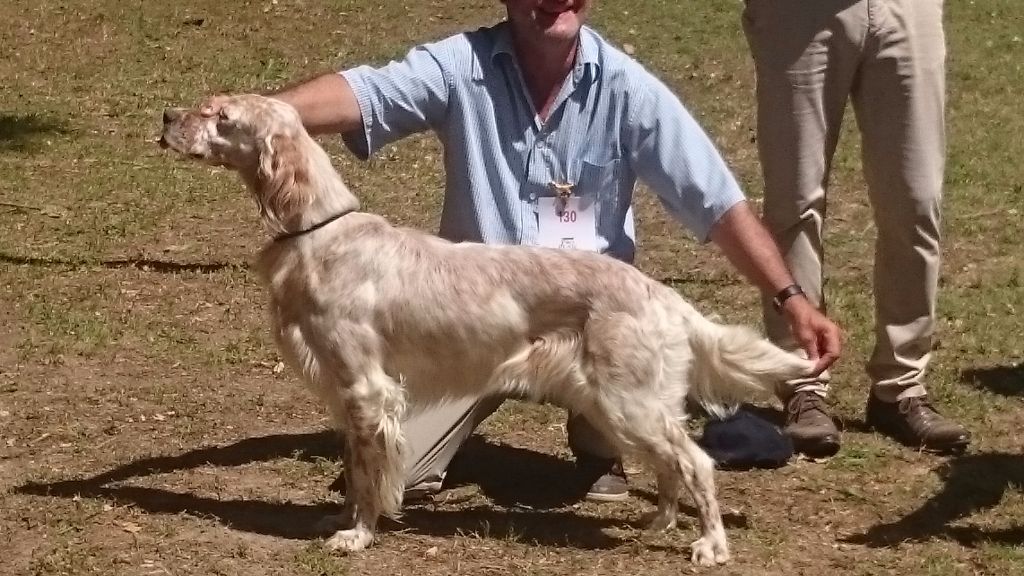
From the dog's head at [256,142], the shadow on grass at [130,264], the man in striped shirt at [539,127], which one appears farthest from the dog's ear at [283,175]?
the shadow on grass at [130,264]

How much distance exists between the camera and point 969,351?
585 cm

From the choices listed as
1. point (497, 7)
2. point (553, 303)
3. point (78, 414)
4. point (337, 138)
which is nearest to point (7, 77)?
point (337, 138)

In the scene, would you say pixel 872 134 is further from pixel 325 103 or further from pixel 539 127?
pixel 325 103

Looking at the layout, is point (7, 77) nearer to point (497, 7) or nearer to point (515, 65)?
point (497, 7)

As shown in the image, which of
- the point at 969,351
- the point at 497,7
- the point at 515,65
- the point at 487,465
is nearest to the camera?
the point at 515,65

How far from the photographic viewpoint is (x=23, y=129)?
954 centimetres

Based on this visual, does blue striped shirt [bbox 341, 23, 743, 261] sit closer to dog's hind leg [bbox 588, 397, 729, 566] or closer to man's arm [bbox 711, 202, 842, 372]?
man's arm [bbox 711, 202, 842, 372]

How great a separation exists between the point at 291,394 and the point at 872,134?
2.31 metres

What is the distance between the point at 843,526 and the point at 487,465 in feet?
3.94

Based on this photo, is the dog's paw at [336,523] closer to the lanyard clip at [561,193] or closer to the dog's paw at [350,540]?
the dog's paw at [350,540]

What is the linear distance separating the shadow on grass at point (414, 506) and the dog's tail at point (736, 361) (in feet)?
1.85

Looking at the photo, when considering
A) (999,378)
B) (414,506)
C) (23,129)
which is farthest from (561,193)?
(23,129)

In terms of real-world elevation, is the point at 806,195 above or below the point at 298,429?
above

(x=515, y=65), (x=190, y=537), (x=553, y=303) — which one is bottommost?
(x=190, y=537)
